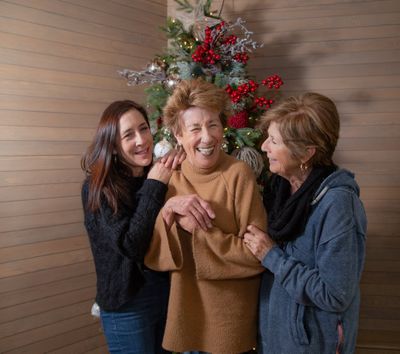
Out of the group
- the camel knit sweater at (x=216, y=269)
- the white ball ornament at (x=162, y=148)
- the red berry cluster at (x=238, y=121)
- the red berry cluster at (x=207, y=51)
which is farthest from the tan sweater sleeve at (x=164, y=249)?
the red berry cluster at (x=207, y=51)

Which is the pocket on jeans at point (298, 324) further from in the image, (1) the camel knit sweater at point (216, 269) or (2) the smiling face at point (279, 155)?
(2) the smiling face at point (279, 155)

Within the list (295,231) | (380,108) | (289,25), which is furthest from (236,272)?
(289,25)

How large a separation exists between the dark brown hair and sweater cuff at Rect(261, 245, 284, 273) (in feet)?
1.77

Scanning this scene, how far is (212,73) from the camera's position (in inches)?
85.0

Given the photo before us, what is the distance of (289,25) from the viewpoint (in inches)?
100

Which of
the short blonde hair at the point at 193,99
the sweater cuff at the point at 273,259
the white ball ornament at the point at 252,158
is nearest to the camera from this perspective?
the sweater cuff at the point at 273,259

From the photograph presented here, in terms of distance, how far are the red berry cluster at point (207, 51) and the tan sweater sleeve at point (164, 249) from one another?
1.23m

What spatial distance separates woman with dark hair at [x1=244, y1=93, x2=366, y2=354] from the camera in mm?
1031

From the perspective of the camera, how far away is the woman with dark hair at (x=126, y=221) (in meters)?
1.20

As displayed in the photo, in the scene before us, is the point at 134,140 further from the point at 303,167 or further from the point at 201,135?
the point at 303,167

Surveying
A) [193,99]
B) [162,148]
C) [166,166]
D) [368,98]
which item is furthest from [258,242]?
[368,98]

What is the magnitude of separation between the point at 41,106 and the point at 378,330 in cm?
283

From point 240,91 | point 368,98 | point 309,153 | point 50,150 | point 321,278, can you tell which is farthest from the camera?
point 368,98

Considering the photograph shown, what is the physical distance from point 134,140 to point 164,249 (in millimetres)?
463
